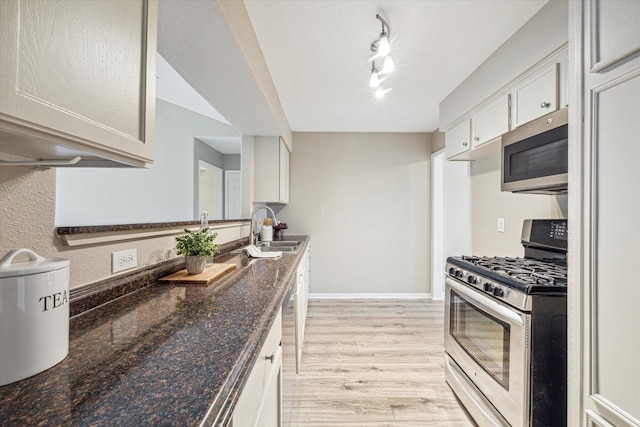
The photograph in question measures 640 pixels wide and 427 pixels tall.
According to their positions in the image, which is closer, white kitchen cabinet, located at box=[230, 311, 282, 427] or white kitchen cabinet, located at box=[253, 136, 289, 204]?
white kitchen cabinet, located at box=[230, 311, 282, 427]

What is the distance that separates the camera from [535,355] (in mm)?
1288

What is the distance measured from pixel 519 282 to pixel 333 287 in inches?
115

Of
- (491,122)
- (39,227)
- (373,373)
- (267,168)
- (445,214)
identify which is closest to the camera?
(39,227)

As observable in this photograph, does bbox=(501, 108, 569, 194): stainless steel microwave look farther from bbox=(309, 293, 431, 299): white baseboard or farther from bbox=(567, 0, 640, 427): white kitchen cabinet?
bbox=(309, 293, 431, 299): white baseboard

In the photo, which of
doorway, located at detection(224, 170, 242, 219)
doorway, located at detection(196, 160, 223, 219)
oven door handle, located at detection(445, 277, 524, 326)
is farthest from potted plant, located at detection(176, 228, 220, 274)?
doorway, located at detection(224, 170, 242, 219)

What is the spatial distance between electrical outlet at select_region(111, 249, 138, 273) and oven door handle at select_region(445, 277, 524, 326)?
1729mm

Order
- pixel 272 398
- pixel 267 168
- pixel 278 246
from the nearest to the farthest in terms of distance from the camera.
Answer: pixel 272 398
pixel 278 246
pixel 267 168

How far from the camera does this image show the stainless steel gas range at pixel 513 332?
128cm

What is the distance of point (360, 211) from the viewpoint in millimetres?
4090

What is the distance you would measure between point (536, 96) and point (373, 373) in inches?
85.9

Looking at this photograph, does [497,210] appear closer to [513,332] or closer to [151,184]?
[513,332]

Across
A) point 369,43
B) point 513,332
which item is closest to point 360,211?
point 369,43

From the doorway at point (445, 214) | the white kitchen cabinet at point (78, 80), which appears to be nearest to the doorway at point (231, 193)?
the doorway at point (445, 214)

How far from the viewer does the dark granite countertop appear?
1.55 ft
